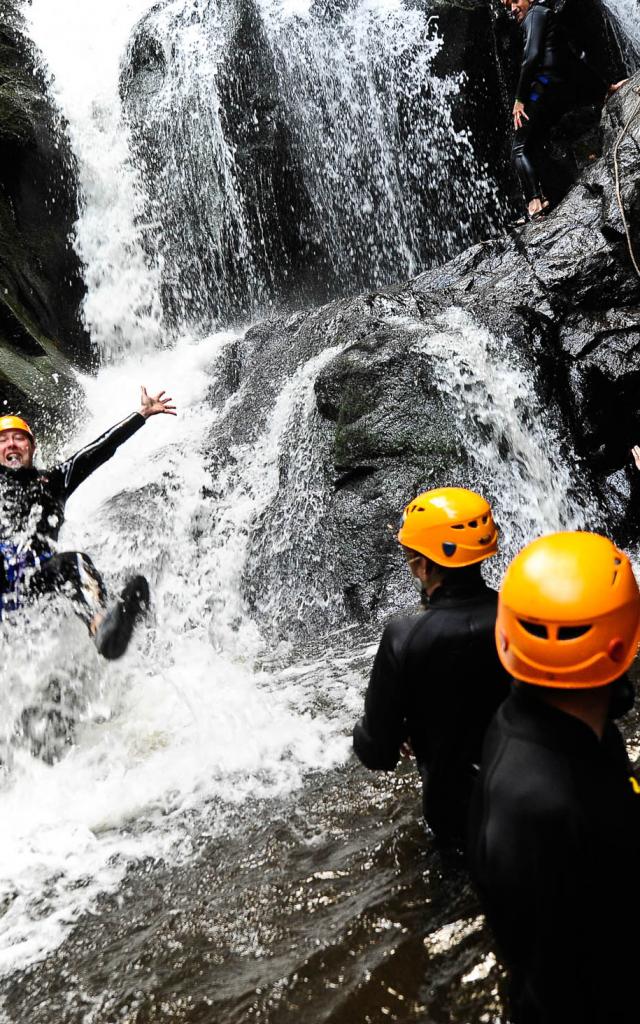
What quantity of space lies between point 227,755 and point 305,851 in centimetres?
120

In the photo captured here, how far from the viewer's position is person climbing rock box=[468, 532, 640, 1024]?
1287 millimetres

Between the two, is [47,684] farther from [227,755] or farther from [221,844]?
[221,844]

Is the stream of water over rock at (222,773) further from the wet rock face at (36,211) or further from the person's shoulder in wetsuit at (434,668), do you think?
the wet rock face at (36,211)

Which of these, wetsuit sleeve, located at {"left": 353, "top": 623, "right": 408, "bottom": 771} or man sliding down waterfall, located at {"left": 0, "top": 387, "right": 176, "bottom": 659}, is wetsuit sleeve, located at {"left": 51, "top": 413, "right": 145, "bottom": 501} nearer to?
man sliding down waterfall, located at {"left": 0, "top": 387, "right": 176, "bottom": 659}

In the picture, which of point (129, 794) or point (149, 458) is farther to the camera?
point (149, 458)

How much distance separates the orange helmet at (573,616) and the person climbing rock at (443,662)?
0.82 meters

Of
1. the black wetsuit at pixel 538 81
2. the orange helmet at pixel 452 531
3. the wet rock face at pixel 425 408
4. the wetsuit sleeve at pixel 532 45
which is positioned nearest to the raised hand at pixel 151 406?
the wet rock face at pixel 425 408

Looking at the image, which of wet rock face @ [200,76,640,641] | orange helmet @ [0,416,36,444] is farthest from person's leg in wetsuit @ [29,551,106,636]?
wet rock face @ [200,76,640,641]

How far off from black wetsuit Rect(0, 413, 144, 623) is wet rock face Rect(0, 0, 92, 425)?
7.30 metres

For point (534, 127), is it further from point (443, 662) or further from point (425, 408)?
point (443, 662)

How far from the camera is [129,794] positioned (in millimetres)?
4000

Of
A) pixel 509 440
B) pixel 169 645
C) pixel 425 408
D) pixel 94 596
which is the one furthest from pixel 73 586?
pixel 509 440

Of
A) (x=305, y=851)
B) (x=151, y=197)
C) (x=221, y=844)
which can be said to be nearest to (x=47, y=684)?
(x=221, y=844)

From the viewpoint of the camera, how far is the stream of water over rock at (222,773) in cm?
243
